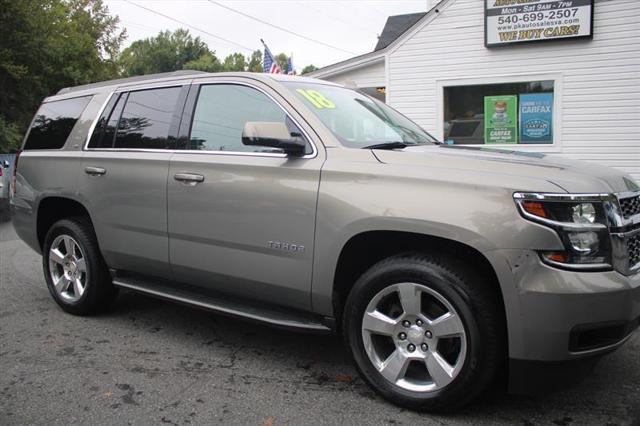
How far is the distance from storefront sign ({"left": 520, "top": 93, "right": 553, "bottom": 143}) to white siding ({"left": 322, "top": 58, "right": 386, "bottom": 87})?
348cm

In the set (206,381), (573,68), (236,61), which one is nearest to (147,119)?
(206,381)

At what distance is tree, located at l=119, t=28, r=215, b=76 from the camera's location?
8175 centimetres

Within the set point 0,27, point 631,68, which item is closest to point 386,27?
point 631,68

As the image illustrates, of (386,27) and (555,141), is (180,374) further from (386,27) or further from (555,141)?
(386,27)

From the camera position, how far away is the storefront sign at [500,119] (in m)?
10.7

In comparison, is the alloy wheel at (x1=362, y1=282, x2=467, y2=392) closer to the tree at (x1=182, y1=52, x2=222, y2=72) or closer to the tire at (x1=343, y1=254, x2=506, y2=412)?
the tire at (x1=343, y1=254, x2=506, y2=412)

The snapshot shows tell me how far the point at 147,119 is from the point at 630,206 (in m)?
3.27

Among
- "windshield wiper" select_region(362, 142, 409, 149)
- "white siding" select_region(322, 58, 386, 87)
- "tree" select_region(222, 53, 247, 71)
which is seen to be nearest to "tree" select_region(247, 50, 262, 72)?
"tree" select_region(222, 53, 247, 71)

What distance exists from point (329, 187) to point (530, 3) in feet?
27.7

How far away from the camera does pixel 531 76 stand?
1041 centimetres

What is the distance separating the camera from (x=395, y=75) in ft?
38.1

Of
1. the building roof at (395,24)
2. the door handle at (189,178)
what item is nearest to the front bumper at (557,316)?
the door handle at (189,178)

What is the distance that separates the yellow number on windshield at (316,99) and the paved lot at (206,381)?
1.69m

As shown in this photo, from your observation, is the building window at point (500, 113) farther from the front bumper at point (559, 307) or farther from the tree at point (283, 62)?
the tree at point (283, 62)
